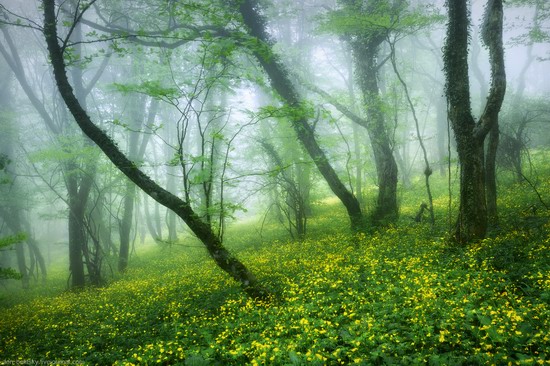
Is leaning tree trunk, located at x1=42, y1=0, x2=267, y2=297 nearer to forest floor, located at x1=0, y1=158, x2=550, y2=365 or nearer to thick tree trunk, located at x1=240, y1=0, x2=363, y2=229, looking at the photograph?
forest floor, located at x1=0, y1=158, x2=550, y2=365

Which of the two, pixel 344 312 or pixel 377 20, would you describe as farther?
pixel 377 20

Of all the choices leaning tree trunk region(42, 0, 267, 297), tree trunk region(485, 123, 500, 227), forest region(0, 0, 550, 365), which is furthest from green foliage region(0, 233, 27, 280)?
tree trunk region(485, 123, 500, 227)

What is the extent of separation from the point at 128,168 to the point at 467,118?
8076mm

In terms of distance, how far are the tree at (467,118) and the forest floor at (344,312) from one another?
0.65m

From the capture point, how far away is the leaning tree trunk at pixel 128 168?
→ 6.32 meters

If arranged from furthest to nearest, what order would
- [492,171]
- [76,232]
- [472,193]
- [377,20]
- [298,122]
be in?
[76,232] → [298,122] → [377,20] → [492,171] → [472,193]

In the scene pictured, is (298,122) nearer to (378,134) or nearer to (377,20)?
(378,134)

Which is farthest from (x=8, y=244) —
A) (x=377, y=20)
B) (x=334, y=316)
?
(x=377, y=20)

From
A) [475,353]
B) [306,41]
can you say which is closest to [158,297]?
[475,353]

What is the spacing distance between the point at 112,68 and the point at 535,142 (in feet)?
113

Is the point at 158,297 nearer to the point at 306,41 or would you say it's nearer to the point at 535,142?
the point at 306,41

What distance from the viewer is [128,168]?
21.4ft

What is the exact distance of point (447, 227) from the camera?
9805 mm

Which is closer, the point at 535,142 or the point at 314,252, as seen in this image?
the point at 314,252
